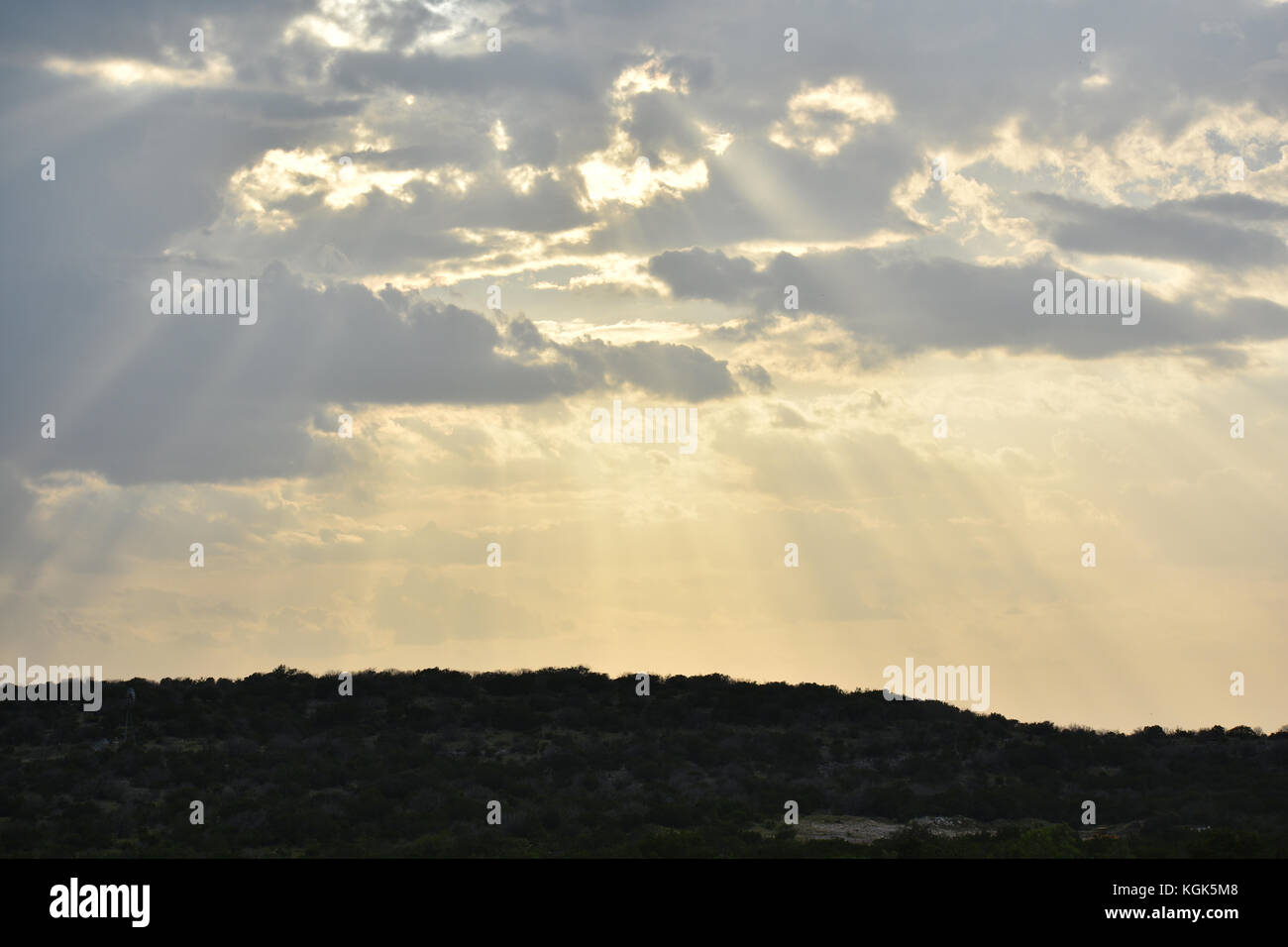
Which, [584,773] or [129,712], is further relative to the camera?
[129,712]

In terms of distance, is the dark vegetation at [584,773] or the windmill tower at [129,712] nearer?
the dark vegetation at [584,773]

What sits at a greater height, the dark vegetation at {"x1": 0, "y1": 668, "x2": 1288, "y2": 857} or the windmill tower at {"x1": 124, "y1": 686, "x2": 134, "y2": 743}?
the windmill tower at {"x1": 124, "y1": 686, "x2": 134, "y2": 743}

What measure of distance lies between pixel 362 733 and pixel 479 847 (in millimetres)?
18660

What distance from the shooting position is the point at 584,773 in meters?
44.8

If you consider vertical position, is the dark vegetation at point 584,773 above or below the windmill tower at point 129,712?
below

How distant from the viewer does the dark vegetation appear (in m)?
34.7

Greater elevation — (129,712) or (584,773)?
(129,712)

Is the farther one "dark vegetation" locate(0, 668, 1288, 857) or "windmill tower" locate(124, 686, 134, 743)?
"windmill tower" locate(124, 686, 134, 743)

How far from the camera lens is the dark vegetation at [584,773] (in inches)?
1364
